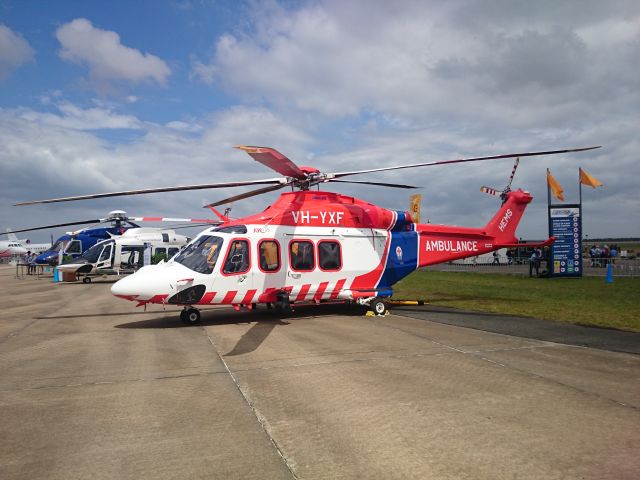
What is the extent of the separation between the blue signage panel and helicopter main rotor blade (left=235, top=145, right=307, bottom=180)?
68.7 feet

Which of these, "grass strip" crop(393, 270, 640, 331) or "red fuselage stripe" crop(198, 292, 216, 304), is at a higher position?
"red fuselage stripe" crop(198, 292, 216, 304)

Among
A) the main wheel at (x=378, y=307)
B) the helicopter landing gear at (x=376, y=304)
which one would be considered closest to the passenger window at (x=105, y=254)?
the helicopter landing gear at (x=376, y=304)

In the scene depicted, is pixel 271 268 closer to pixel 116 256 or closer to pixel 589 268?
pixel 116 256

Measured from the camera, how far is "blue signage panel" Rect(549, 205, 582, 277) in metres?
26.6

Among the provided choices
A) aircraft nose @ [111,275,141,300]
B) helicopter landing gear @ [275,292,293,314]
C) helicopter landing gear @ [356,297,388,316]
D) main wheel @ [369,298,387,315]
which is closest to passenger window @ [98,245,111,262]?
aircraft nose @ [111,275,141,300]

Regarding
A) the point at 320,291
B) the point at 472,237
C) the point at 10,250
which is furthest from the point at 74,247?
the point at 10,250

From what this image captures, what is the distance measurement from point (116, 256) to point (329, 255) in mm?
20557

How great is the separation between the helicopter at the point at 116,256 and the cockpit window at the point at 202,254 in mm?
18478

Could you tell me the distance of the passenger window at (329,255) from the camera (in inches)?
507

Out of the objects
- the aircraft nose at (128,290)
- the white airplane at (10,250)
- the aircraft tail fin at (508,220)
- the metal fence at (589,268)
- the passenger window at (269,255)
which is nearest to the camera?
the aircraft nose at (128,290)

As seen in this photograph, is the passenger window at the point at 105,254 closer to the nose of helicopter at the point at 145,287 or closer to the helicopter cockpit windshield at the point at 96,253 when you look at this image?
the helicopter cockpit windshield at the point at 96,253

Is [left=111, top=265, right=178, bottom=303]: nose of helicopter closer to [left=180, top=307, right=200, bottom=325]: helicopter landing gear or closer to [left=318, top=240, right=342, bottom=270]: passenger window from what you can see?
[left=180, top=307, right=200, bottom=325]: helicopter landing gear

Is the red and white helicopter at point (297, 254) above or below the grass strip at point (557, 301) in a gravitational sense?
above

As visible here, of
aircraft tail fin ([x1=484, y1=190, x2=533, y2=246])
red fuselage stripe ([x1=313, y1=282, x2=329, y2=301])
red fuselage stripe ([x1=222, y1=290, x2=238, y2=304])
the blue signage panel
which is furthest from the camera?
the blue signage panel
